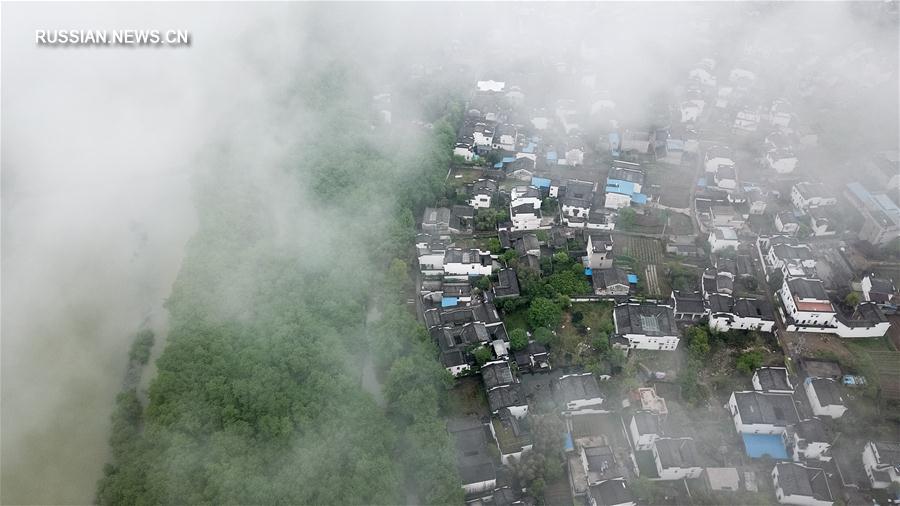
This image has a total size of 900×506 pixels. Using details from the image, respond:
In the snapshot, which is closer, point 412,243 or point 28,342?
point 28,342

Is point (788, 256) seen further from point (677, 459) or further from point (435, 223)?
point (435, 223)

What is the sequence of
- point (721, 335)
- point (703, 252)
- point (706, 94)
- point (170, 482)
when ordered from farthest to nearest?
point (706, 94) → point (703, 252) → point (721, 335) → point (170, 482)

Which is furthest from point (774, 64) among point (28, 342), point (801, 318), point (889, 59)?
point (28, 342)

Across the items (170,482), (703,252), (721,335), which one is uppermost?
(703,252)

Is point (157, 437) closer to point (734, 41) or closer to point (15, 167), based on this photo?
point (15, 167)

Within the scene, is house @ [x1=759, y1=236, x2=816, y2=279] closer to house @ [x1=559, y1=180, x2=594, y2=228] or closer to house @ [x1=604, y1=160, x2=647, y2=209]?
house @ [x1=604, y1=160, x2=647, y2=209]

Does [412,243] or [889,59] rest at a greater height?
[889,59]
